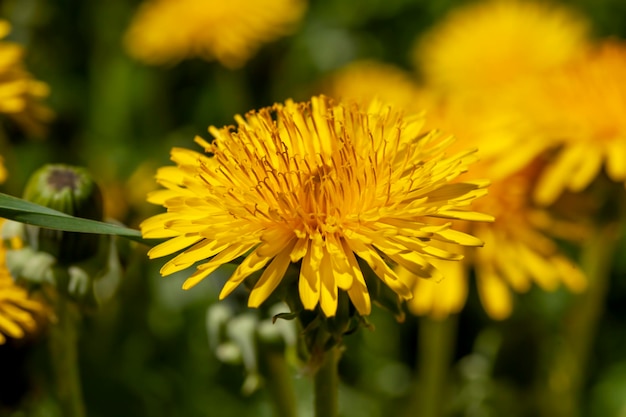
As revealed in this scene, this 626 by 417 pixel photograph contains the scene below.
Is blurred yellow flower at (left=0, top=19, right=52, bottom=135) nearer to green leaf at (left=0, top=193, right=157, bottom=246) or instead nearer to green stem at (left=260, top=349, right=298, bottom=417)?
green leaf at (left=0, top=193, right=157, bottom=246)

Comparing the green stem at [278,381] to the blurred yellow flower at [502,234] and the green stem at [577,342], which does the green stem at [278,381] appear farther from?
the green stem at [577,342]

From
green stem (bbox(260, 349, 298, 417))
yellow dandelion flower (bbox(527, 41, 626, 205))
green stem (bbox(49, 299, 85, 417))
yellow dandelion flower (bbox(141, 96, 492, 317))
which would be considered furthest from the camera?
yellow dandelion flower (bbox(527, 41, 626, 205))

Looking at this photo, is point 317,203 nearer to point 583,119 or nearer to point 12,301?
point 12,301

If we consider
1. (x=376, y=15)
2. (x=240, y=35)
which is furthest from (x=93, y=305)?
(x=376, y=15)

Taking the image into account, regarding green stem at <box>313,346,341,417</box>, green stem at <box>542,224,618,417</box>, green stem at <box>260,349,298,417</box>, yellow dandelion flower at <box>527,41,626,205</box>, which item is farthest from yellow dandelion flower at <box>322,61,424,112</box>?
green stem at <box>313,346,341,417</box>

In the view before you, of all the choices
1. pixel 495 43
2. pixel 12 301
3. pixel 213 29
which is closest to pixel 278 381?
pixel 12 301
